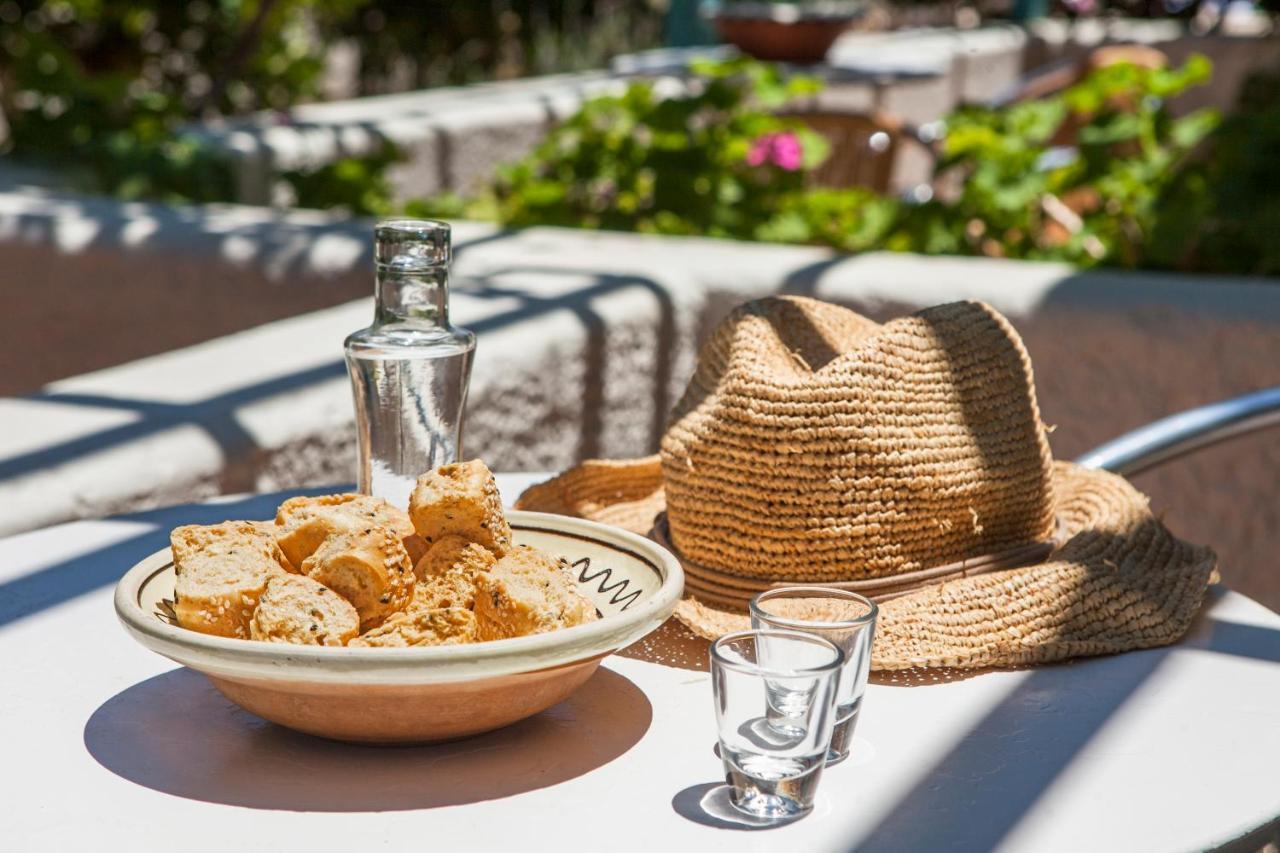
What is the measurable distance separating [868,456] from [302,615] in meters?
0.53

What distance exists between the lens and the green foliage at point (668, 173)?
4203mm

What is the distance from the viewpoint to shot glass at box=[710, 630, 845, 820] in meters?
1.06

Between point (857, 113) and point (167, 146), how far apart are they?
Answer: 7.32 ft

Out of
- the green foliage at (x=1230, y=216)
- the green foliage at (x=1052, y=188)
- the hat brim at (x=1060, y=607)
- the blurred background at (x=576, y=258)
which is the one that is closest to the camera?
the hat brim at (x=1060, y=607)

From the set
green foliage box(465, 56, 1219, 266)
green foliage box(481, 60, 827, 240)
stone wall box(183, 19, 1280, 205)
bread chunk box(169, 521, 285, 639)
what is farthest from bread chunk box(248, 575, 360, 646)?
stone wall box(183, 19, 1280, 205)

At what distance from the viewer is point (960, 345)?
1.46m

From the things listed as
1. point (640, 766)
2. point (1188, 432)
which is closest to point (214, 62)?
point (1188, 432)

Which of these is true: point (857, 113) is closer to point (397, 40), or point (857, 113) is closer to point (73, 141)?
point (73, 141)

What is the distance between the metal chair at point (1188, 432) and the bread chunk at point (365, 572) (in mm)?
1134

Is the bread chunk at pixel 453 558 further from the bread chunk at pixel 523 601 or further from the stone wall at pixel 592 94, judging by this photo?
the stone wall at pixel 592 94

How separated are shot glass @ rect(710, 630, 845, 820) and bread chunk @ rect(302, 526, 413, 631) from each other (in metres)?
0.24

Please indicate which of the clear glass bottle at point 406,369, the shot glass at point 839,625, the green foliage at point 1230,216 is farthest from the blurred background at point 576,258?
the shot glass at point 839,625

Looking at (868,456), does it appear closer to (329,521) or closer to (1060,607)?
(1060,607)

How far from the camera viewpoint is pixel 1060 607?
4.59 ft
